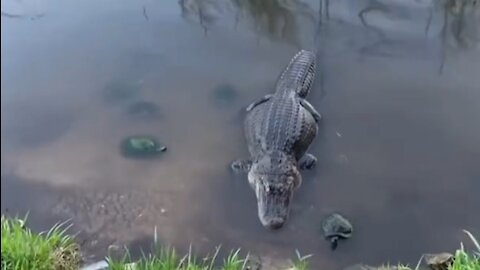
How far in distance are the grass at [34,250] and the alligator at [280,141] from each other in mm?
950

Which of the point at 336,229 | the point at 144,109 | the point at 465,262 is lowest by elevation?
the point at 336,229

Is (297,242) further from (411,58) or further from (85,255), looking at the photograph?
(411,58)

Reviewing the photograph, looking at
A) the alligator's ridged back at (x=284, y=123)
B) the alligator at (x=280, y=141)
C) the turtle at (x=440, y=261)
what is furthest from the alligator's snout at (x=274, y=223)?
the turtle at (x=440, y=261)

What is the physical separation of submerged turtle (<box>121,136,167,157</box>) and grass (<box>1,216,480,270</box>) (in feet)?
2.22

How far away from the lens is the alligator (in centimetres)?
369

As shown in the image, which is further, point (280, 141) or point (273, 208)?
point (280, 141)

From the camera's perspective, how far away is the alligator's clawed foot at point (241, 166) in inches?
156

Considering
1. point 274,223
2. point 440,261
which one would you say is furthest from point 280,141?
point 440,261

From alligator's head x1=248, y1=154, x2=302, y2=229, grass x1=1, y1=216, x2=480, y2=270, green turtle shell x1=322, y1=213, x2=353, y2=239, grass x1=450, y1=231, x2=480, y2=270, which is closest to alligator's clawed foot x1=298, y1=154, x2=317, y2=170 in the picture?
alligator's head x1=248, y1=154, x2=302, y2=229

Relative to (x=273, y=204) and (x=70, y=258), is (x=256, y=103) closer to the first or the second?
(x=273, y=204)

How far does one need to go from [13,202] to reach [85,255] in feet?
1.95

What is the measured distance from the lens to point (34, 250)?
2.97 meters

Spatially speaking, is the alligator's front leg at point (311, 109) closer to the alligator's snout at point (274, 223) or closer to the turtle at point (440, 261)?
the alligator's snout at point (274, 223)

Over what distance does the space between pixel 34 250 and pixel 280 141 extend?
149 cm
